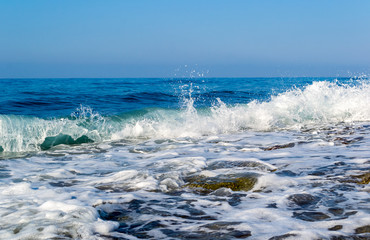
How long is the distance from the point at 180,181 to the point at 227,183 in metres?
0.50

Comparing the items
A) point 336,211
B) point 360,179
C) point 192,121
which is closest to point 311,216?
point 336,211

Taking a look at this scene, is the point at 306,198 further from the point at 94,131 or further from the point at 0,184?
the point at 94,131

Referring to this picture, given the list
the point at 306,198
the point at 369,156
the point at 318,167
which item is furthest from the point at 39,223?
the point at 369,156

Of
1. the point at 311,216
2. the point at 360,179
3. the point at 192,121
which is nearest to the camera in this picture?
the point at 311,216

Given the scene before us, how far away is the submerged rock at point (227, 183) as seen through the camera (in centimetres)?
366

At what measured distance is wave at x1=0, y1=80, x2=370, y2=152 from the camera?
763 centimetres

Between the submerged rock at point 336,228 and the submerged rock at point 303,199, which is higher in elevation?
the submerged rock at point 336,228

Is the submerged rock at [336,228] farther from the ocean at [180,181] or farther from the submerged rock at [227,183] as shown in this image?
the submerged rock at [227,183]

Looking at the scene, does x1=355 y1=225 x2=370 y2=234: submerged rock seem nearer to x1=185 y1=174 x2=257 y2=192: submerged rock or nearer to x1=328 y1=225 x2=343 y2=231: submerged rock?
x1=328 y1=225 x2=343 y2=231: submerged rock

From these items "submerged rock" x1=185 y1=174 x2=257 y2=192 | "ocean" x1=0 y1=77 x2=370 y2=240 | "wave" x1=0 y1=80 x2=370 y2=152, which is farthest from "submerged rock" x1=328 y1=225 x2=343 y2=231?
"wave" x1=0 y1=80 x2=370 y2=152

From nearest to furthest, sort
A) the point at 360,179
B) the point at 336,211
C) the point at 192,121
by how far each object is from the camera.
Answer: the point at 336,211, the point at 360,179, the point at 192,121

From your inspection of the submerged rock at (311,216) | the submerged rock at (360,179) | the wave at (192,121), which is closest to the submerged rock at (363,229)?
the submerged rock at (311,216)

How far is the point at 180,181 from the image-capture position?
3.95 metres

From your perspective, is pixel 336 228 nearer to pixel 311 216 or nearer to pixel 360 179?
pixel 311 216
